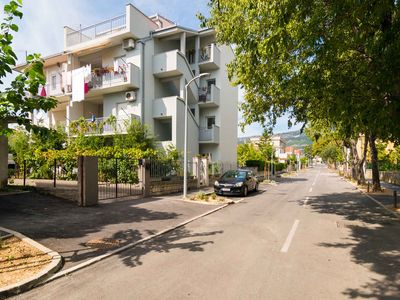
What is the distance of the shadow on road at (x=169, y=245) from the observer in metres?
6.48

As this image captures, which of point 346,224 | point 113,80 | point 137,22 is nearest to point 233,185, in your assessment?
point 346,224

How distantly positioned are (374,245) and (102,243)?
6.48 m

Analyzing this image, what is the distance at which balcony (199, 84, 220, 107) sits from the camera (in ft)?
88.5

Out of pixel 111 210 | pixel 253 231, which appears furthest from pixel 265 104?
pixel 111 210

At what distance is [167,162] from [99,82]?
1100 centimetres

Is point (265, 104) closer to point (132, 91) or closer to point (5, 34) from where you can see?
point (5, 34)

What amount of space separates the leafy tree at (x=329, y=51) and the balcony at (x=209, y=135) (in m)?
14.1

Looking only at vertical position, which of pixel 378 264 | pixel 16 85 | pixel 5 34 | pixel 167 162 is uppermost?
pixel 5 34

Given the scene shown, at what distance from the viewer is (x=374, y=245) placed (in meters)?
7.59

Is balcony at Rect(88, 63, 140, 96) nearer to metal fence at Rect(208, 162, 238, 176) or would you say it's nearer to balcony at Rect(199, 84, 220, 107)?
balcony at Rect(199, 84, 220, 107)

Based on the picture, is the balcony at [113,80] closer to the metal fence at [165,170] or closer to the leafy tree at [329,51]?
the metal fence at [165,170]

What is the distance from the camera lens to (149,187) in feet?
52.3

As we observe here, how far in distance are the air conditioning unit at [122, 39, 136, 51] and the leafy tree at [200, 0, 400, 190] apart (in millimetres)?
12344

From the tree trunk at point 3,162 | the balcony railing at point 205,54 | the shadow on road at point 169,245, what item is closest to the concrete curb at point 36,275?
the shadow on road at point 169,245
